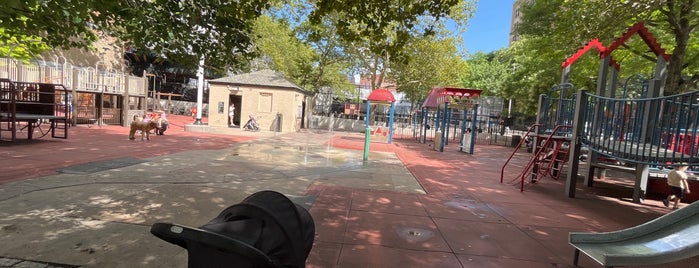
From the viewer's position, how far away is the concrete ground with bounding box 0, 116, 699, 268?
4.18 m

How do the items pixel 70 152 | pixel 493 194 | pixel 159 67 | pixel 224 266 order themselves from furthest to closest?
pixel 159 67
pixel 70 152
pixel 493 194
pixel 224 266

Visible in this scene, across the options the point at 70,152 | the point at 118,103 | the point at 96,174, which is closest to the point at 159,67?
the point at 118,103

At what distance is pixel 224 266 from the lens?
181cm

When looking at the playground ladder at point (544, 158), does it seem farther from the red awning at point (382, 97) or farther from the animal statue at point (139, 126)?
the animal statue at point (139, 126)

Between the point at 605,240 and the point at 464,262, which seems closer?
the point at 605,240

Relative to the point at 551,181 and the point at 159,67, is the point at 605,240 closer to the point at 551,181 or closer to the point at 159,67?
the point at 551,181

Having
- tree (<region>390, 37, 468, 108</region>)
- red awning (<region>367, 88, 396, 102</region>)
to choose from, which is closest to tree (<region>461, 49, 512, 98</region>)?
tree (<region>390, 37, 468, 108</region>)

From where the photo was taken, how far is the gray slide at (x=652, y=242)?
9.64 feet

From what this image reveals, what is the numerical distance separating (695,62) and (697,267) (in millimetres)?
14867

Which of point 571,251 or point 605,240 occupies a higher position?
point 605,240

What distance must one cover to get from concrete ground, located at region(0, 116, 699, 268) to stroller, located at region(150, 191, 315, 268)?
2.00m

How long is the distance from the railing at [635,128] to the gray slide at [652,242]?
101 inches

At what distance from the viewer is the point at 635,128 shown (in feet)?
22.3

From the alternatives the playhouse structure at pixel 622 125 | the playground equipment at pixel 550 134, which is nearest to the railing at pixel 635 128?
the playhouse structure at pixel 622 125
